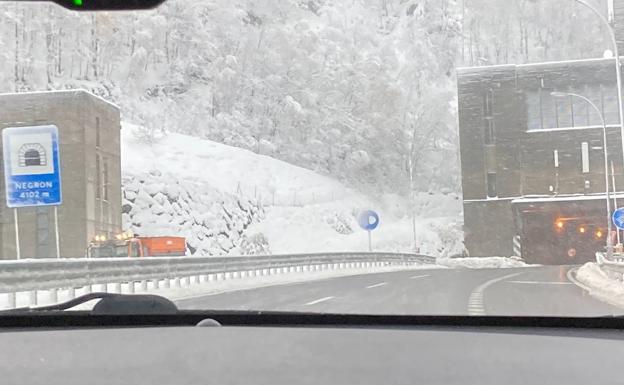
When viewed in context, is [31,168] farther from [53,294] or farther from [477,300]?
[477,300]

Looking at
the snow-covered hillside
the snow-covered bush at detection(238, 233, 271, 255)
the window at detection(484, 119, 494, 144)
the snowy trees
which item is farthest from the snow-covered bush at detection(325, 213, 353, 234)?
the window at detection(484, 119, 494, 144)

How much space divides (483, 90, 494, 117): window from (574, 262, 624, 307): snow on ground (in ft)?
3.83

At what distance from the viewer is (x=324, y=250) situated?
524 cm

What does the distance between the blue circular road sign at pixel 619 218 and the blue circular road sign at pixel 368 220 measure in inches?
65.5

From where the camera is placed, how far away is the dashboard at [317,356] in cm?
170

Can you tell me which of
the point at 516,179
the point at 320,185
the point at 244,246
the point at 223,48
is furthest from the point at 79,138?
the point at 516,179

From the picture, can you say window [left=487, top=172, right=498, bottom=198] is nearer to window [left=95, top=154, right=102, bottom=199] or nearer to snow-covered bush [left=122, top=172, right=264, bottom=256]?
snow-covered bush [left=122, top=172, right=264, bottom=256]

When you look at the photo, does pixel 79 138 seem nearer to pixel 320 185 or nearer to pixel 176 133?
pixel 176 133

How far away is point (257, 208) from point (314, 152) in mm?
641

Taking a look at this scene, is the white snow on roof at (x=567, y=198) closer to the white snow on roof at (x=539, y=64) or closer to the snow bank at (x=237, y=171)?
the white snow on roof at (x=539, y=64)

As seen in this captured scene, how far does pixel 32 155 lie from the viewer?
3.98 m

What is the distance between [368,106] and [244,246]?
1.45 metres

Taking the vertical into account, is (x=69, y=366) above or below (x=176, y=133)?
below

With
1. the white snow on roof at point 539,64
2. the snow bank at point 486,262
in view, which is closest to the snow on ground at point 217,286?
the snow bank at point 486,262
